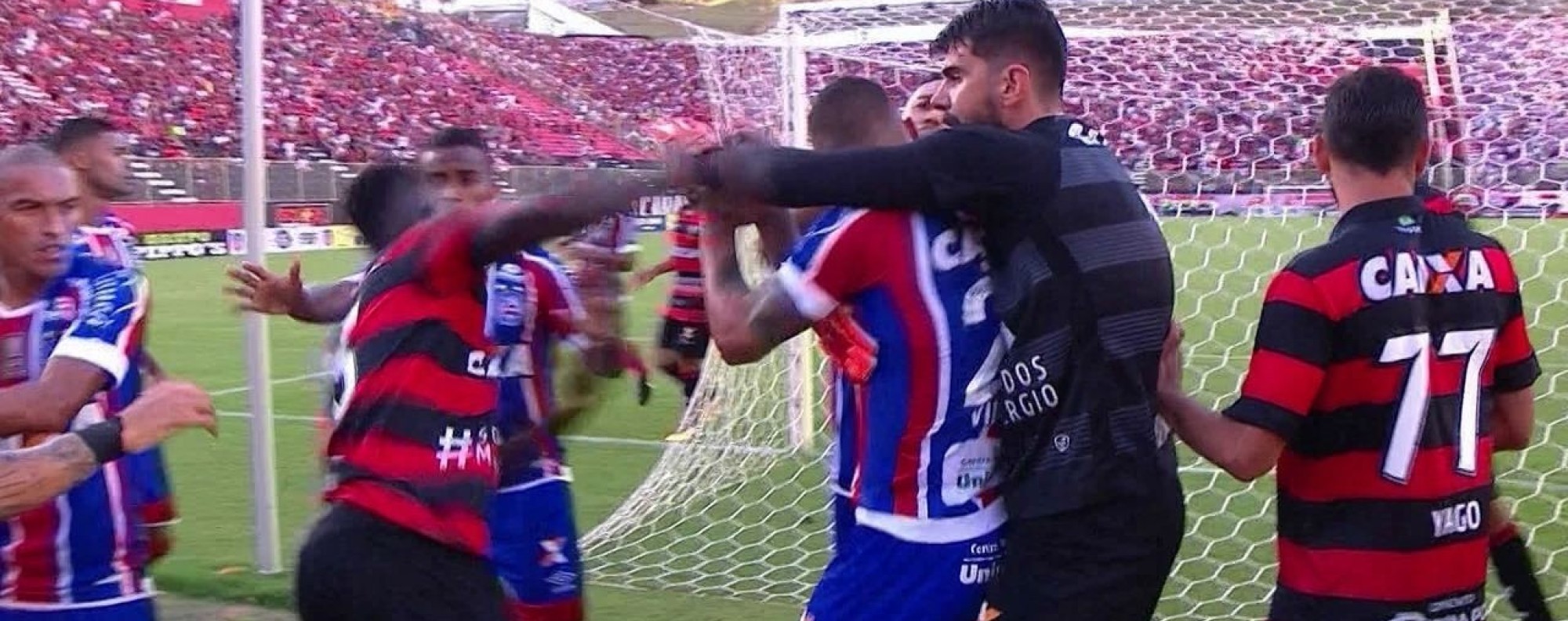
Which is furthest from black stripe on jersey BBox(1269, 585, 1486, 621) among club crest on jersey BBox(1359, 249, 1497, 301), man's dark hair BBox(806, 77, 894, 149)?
man's dark hair BBox(806, 77, 894, 149)

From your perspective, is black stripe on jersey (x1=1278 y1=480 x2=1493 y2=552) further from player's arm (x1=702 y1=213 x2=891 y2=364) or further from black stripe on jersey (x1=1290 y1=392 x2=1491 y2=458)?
player's arm (x1=702 y1=213 x2=891 y2=364)

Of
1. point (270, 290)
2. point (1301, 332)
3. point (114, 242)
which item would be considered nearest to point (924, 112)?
point (1301, 332)

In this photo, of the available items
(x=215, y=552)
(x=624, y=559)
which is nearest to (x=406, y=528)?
(x=624, y=559)

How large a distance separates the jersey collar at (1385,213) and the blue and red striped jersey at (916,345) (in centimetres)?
66

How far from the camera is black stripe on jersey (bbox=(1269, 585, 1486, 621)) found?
297 centimetres

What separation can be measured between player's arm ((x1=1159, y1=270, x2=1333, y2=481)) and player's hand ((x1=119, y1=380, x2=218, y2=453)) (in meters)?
1.84

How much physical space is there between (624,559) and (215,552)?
6.00 ft

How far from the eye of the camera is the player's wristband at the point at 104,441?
119 inches

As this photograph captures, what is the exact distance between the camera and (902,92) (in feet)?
39.0

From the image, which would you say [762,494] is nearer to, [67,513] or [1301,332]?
[67,513]

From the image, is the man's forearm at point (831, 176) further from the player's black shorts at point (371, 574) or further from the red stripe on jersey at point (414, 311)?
the player's black shorts at point (371, 574)

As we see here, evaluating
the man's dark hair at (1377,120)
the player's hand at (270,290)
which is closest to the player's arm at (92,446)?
the player's hand at (270,290)

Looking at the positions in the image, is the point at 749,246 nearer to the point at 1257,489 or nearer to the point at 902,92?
the point at 1257,489

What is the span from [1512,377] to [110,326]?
281 cm
